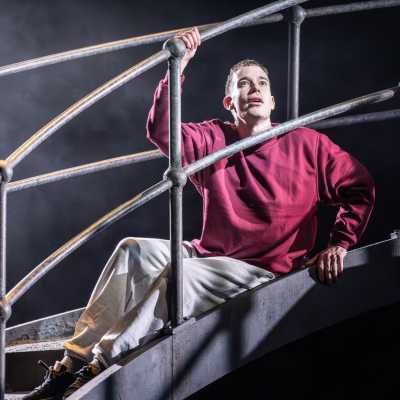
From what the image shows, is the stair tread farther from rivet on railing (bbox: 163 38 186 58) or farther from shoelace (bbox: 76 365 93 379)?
rivet on railing (bbox: 163 38 186 58)

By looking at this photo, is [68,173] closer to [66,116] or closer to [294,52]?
[66,116]

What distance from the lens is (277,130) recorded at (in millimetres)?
1945

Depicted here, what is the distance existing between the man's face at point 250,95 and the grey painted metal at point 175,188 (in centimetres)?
60

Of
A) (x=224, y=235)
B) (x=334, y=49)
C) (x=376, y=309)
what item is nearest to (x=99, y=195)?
(x=334, y=49)

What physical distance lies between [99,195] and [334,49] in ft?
4.25

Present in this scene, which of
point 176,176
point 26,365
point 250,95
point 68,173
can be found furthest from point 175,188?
point 26,365

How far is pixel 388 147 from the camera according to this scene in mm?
3523

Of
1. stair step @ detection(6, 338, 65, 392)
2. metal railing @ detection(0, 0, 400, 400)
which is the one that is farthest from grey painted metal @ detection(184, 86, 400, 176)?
stair step @ detection(6, 338, 65, 392)

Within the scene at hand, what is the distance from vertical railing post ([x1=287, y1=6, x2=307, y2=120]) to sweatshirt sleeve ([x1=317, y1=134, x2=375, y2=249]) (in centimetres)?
14

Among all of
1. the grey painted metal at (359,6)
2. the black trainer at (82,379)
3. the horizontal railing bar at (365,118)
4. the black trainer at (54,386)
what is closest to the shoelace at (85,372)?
the black trainer at (82,379)

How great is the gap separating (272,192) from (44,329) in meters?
0.84

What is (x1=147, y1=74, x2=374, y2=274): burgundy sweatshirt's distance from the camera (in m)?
2.23

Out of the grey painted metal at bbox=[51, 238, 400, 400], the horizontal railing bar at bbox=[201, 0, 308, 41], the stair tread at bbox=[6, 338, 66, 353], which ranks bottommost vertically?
the stair tread at bbox=[6, 338, 66, 353]

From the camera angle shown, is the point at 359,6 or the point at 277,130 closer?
the point at 277,130
